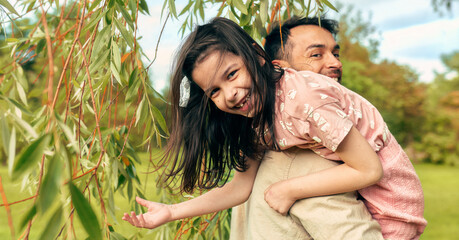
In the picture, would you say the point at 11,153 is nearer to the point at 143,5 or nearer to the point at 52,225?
the point at 52,225

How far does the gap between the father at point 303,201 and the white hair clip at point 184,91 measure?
0.24m

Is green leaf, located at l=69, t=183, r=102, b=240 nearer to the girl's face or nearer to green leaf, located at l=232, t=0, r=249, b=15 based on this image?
the girl's face

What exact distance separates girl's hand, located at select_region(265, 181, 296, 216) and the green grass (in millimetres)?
1187

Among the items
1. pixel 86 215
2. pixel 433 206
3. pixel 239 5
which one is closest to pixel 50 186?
pixel 86 215

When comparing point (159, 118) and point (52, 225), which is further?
point (159, 118)

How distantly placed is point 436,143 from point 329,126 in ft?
31.2

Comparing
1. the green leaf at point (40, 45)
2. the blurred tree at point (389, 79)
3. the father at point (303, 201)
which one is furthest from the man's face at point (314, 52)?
the blurred tree at point (389, 79)

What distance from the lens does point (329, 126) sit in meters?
0.90

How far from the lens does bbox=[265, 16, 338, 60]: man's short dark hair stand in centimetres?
135

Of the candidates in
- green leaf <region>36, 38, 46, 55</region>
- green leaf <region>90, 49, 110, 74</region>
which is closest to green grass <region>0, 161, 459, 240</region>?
green leaf <region>36, 38, 46, 55</region>

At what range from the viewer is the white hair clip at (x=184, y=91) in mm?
1127

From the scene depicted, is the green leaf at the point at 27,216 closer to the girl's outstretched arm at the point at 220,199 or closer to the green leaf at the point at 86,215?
the green leaf at the point at 86,215

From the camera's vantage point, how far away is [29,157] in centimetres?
61

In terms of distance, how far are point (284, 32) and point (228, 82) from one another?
1.38ft
